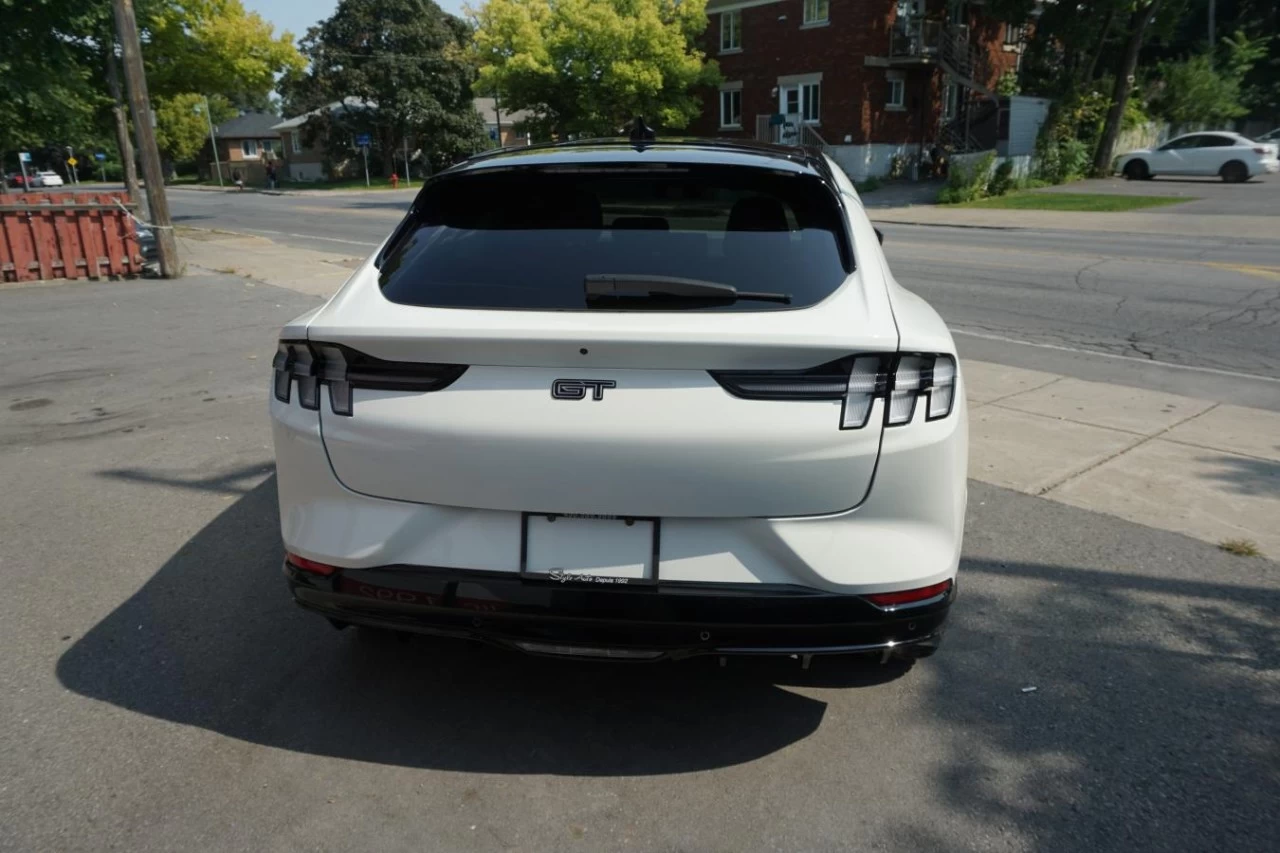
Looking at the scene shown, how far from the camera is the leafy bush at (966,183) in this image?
29.0 metres

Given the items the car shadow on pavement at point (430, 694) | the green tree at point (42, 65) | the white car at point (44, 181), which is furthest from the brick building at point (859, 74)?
the white car at point (44, 181)

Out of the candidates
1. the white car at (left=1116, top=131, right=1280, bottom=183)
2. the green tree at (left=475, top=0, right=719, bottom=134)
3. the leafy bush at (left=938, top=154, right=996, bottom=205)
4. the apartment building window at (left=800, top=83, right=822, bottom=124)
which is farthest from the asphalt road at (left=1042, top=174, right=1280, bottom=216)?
the green tree at (left=475, top=0, right=719, bottom=134)

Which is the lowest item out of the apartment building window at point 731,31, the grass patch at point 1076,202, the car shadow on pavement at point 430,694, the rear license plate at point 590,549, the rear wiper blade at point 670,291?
the car shadow on pavement at point 430,694

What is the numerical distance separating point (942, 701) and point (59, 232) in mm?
15653

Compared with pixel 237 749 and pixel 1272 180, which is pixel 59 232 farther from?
pixel 1272 180

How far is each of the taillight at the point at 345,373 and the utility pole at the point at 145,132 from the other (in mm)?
12869

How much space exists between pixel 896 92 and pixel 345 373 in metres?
38.5

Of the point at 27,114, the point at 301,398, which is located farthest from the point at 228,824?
→ the point at 27,114

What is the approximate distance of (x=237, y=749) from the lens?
3020 mm

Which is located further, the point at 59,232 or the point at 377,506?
the point at 59,232

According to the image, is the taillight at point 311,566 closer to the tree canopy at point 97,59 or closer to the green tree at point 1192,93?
the tree canopy at point 97,59

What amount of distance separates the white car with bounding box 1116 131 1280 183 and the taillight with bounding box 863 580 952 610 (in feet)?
117

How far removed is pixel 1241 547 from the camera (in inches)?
Result: 173

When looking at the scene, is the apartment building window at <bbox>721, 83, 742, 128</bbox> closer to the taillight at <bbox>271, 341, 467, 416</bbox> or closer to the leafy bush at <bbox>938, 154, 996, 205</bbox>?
the leafy bush at <bbox>938, 154, 996, 205</bbox>
